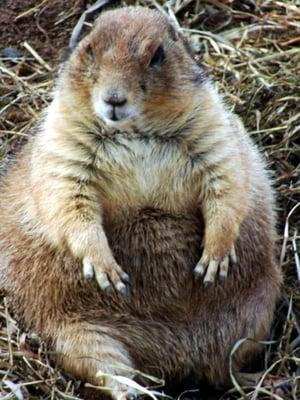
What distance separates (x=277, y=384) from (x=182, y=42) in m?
1.71

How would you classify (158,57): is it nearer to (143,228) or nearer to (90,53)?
(90,53)

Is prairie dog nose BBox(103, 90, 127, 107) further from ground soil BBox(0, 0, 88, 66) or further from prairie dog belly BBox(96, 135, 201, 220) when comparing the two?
ground soil BBox(0, 0, 88, 66)

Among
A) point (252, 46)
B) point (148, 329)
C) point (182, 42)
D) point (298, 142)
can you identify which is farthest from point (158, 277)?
point (252, 46)

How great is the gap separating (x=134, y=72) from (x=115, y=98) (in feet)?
0.67

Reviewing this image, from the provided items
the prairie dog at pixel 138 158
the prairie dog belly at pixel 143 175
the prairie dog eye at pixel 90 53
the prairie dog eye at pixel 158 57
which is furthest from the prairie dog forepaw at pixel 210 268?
the prairie dog eye at pixel 90 53

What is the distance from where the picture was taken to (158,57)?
17.0 feet

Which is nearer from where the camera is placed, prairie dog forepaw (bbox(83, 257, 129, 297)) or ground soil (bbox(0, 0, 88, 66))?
prairie dog forepaw (bbox(83, 257, 129, 297))

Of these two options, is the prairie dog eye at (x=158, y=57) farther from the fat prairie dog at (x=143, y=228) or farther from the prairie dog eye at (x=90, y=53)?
the prairie dog eye at (x=90, y=53)

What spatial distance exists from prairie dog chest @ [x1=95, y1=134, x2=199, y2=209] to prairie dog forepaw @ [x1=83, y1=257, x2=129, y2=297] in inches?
12.1

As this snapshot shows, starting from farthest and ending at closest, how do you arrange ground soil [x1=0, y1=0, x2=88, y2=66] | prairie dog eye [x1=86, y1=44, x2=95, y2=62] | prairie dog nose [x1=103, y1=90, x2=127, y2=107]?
ground soil [x1=0, y1=0, x2=88, y2=66] < prairie dog eye [x1=86, y1=44, x2=95, y2=62] < prairie dog nose [x1=103, y1=90, x2=127, y2=107]

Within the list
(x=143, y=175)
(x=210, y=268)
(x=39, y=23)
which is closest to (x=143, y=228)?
(x=143, y=175)

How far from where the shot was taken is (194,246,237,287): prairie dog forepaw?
541 cm

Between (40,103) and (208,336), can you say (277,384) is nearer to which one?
(208,336)

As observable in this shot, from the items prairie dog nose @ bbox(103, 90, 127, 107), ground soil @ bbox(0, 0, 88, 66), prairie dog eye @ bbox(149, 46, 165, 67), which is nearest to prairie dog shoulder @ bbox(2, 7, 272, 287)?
prairie dog eye @ bbox(149, 46, 165, 67)
